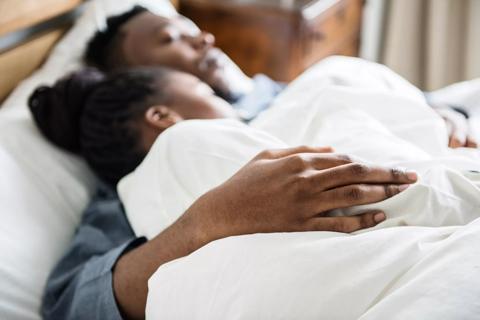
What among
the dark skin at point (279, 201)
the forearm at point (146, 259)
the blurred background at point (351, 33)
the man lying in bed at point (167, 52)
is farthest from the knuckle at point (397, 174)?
the blurred background at point (351, 33)

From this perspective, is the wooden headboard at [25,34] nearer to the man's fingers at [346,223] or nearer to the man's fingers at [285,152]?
the man's fingers at [285,152]

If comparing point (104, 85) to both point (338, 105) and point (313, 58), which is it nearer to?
point (338, 105)

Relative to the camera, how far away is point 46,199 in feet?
3.12

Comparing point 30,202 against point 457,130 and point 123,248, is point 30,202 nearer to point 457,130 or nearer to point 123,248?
point 123,248

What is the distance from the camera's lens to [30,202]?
36.2 inches

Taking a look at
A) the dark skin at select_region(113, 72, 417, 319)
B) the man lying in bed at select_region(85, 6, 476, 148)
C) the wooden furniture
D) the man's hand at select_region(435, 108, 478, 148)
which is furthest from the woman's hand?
the wooden furniture

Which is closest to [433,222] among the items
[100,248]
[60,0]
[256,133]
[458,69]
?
[256,133]

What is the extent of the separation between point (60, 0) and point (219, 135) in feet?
2.36

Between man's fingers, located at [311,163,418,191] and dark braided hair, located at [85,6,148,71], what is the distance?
78cm

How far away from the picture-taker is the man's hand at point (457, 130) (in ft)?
3.00

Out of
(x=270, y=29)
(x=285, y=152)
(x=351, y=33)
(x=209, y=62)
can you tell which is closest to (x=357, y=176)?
(x=285, y=152)

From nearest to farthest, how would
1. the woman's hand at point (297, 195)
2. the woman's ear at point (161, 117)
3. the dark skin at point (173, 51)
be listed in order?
the woman's hand at point (297, 195), the woman's ear at point (161, 117), the dark skin at point (173, 51)

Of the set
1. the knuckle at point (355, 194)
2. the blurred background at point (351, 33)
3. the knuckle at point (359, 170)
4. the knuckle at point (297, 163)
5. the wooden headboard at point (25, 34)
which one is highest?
the wooden headboard at point (25, 34)

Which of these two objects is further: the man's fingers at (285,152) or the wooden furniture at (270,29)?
the wooden furniture at (270,29)
